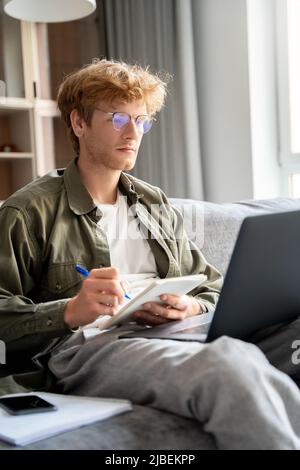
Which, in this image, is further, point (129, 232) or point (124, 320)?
point (129, 232)

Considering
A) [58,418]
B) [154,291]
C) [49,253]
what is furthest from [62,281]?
[58,418]

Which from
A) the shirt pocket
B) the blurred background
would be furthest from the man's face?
the blurred background

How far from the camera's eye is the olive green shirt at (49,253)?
125 centimetres

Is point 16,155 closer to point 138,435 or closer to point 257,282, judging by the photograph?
point 257,282

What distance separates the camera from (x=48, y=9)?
2.17 metres

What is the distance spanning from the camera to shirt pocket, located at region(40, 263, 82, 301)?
1.36m

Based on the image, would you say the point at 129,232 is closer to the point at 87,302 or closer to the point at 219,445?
the point at 87,302

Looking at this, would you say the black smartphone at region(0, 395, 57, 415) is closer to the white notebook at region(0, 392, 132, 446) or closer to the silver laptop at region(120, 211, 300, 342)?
the white notebook at region(0, 392, 132, 446)

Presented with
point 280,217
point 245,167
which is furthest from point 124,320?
point 245,167

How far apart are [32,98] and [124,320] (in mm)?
2498

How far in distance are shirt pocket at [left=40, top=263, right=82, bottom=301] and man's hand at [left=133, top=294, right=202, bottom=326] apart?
0.17 meters

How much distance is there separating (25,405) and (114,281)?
26 cm

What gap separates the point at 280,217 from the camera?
1077mm
